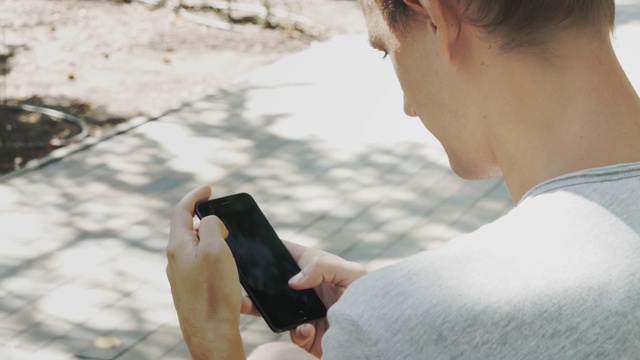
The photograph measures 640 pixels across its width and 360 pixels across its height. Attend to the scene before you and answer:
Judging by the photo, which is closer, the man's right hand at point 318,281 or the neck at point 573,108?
the neck at point 573,108

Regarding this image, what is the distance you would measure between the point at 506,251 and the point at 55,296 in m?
3.52

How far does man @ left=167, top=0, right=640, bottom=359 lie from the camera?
120 centimetres

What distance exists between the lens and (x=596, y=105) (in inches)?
55.1

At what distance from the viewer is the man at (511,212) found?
3.93 feet

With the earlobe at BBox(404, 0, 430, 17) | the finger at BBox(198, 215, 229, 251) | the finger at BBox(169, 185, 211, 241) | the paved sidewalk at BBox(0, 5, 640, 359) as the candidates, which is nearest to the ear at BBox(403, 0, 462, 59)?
the earlobe at BBox(404, 0, 430, 17)

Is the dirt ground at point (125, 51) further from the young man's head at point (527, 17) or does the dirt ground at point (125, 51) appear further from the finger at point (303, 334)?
the young man's head at point (527, 17)

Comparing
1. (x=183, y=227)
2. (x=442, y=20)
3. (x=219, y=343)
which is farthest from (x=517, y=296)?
(x=183, y=227)

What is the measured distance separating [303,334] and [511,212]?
91 centimetres

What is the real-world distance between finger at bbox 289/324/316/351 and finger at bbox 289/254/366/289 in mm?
82

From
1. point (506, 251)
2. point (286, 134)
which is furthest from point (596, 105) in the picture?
point (286, 134)

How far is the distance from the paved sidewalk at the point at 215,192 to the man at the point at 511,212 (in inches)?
102

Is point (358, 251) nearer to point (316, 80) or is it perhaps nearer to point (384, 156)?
point (384, 156)

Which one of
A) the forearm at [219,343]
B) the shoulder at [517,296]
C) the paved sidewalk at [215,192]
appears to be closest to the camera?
the shoulder at [517,296]

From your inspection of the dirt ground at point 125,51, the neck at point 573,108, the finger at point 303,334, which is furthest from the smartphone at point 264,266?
the dirt ground at point 125,51
